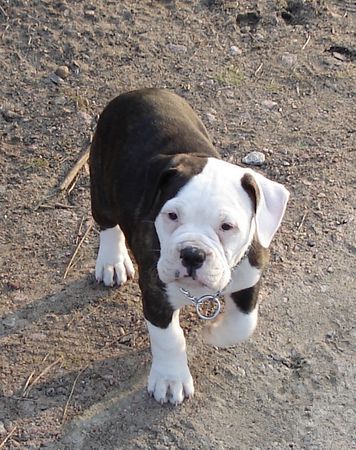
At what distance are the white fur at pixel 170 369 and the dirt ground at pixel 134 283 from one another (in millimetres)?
64

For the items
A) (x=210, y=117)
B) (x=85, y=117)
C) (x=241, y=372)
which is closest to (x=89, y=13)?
(x=85, y=117)

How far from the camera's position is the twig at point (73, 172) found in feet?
19.2

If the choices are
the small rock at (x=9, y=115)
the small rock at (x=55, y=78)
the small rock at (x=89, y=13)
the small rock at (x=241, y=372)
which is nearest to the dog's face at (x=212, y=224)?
the small rock at (x=241, y=372)

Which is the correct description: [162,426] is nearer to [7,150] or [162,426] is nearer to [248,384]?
[248,384]

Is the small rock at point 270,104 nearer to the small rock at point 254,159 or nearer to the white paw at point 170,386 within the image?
the small rock at point 254,159

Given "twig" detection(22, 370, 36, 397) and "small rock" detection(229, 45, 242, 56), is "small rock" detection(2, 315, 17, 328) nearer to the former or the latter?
"twig" detection(22, 370, 36, 397)

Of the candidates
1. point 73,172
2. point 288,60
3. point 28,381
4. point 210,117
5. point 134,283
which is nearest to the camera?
point 28,381

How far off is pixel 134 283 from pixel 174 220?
1.53 meters

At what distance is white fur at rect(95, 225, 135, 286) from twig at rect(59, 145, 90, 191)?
72cm

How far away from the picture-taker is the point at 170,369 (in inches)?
177

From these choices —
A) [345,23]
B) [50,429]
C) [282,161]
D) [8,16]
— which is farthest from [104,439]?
[345,23]

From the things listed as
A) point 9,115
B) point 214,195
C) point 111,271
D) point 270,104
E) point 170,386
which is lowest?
point 9,115

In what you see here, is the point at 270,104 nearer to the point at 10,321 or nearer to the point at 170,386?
the point at 10,321

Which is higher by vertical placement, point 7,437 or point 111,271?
point 111,271
